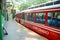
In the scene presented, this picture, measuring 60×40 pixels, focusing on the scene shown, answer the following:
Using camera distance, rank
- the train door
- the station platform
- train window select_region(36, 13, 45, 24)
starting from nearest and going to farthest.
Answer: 1. the train door
2. the station platform
3. train window select_region(36, 13, 45, 24)

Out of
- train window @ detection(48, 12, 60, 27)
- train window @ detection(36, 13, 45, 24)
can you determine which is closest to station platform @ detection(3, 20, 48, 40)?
train window @ detection(36, 13, 45, 24)

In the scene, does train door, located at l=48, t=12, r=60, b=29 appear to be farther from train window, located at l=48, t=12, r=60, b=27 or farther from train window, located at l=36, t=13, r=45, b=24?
train window, located at l=36, t=13, r=45, b=24

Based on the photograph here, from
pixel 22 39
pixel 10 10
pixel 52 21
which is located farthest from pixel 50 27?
pixel 10 10

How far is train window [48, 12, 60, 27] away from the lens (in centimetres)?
950

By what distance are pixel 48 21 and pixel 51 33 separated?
117cm

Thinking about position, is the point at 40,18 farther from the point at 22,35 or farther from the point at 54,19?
the point at 54,19

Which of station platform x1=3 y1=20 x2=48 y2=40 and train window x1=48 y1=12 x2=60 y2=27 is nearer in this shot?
train window x1=48 y1=12 x2=60 y2=27

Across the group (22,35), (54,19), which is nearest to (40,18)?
(22,35)

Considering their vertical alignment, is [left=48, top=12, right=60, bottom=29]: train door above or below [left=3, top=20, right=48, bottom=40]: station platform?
above

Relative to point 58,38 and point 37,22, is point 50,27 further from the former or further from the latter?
point 37,22

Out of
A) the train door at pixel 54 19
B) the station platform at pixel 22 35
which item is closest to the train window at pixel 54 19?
the train door at pixel 54 19

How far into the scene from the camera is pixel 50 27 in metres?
10.2

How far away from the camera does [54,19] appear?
998 cm

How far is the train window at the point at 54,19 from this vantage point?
31.2ft
